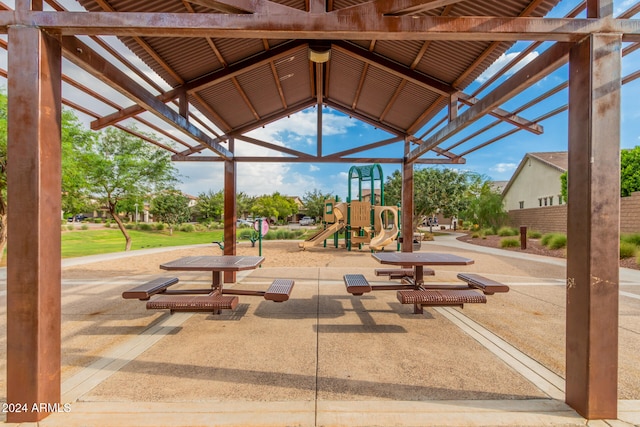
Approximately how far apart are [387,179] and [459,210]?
28.6 ft

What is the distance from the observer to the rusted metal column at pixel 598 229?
234 cm

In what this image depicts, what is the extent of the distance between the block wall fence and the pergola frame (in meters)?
16.2

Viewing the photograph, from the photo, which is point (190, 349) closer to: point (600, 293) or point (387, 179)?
point (600, 293)

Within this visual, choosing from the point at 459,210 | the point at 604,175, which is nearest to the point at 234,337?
the point at 604,175

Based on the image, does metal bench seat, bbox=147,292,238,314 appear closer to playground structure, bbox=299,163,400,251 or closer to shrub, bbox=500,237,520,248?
playground structure, bbox=299,163,400,251

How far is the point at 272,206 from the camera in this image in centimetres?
5700

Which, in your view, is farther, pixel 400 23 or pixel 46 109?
pixel 400 23

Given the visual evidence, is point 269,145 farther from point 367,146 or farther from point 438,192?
point 438,192

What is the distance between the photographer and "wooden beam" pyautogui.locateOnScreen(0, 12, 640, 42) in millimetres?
2465

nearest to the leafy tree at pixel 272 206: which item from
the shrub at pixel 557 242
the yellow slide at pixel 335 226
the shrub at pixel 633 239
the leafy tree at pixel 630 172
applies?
the yellow slide at pixel 335 226

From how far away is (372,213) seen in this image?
54.0 feet

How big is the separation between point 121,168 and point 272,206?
38954 mm

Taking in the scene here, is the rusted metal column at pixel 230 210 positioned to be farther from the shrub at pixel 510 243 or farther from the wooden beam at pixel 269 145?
the shrub at pixel 510 243

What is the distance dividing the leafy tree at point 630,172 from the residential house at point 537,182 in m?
8.80
